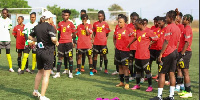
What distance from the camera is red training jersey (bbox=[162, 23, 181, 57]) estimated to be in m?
6.62

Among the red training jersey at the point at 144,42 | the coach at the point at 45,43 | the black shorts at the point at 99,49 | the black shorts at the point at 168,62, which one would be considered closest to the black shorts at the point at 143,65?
the red training jersey at the point at 144,42

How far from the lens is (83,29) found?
10.6m

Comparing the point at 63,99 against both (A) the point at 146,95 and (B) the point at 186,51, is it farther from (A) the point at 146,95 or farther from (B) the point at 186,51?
(B) the point at 186,51

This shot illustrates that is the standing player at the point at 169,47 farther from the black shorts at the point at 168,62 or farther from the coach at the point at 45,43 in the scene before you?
the coach at the point at 45,43

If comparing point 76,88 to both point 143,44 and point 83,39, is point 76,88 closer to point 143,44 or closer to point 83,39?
point 143,44

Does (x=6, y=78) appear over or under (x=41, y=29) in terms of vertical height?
under

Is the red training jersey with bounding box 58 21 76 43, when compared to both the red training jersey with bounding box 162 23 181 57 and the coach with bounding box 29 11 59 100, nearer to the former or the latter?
the coach with bounding box 29 11 59 100

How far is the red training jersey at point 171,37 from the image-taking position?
662 cm

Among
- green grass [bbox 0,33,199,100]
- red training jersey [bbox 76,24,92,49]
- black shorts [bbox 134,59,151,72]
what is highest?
red training jersey [bbox 76,24,92,49]

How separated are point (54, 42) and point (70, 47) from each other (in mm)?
3271

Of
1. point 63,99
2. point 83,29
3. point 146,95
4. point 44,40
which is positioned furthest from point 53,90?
point 83,29

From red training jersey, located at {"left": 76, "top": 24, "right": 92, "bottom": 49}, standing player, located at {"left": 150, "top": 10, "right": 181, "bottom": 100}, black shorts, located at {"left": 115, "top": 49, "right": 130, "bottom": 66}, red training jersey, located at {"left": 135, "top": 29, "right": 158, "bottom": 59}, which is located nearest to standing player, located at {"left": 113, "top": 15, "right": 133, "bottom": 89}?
black shorts, located at {"left": 115, "top": 49, "right": 130, "bottom": 66}

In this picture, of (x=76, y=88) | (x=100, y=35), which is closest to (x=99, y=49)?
(x=100, y=35)

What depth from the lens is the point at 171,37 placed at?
6723 mm
